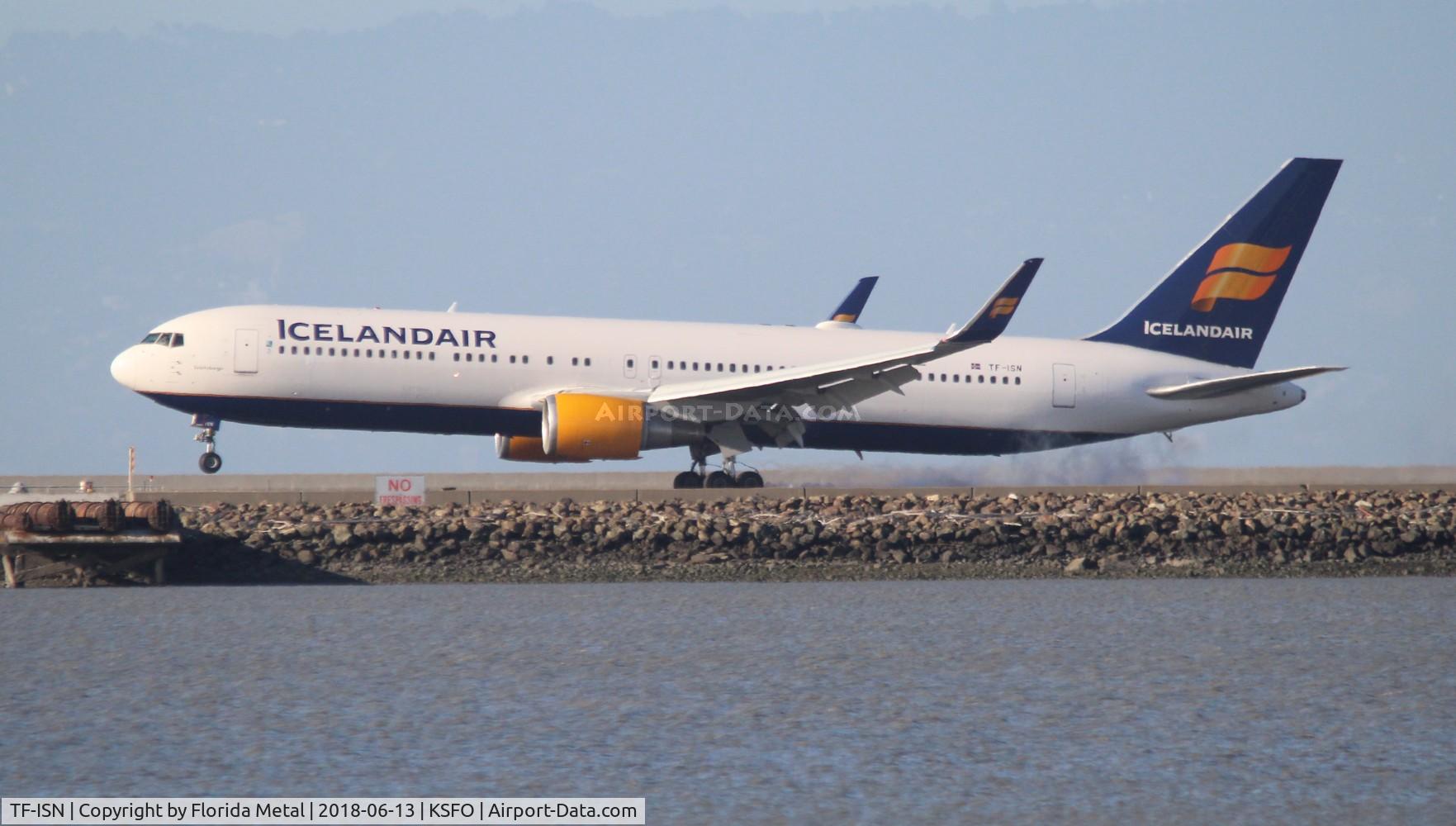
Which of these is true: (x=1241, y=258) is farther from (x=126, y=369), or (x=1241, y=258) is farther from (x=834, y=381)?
(x=126, y=369)

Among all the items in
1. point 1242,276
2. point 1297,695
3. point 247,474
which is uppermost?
point 1242,276

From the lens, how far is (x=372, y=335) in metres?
30.7

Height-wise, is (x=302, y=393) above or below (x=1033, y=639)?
above

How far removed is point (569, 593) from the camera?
2355cm

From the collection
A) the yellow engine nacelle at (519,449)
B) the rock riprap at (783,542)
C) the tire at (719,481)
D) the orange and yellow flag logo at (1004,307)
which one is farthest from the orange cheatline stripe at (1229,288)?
the yellow engine nacelle at (519,449)

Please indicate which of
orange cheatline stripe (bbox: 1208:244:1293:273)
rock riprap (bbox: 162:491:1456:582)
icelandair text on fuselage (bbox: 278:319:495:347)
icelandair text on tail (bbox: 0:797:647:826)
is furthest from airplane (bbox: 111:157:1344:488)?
icelandair text on tail (bbox: 0:797:647:826)

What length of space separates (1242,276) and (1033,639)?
18.8 m

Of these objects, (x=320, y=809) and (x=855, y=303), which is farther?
(x=855, y=303)

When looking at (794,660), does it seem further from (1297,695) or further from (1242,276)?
(1242,276)

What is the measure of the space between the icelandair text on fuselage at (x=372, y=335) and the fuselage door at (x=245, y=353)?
51 cm

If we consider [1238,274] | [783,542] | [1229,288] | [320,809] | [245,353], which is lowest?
[320,809]

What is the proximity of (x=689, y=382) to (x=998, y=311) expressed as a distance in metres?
6.46

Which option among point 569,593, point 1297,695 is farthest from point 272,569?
point 1297,695

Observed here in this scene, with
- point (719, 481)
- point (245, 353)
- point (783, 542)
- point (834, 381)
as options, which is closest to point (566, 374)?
point (719, 481)
